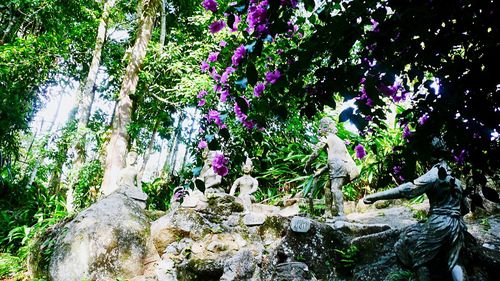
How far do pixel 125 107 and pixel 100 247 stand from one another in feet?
15.8

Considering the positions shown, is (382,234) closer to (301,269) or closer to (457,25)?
(301,269)

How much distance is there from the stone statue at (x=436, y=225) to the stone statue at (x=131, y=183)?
5.29m

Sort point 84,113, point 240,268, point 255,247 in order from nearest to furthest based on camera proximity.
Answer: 1. point 240,268
2. point 255,247
3. point 84,113

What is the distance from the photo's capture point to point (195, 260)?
15.4 feet

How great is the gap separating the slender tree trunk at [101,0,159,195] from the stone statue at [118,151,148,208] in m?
0.62

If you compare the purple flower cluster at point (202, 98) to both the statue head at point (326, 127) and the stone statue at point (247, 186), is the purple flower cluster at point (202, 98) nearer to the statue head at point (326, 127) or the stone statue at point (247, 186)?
the statue head at point (326, 127)

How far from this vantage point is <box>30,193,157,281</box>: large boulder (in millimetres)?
4926

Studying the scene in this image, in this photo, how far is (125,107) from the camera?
29.7 ft

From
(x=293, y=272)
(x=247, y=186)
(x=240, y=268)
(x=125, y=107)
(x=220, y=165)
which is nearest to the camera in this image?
(x=220, y=165)

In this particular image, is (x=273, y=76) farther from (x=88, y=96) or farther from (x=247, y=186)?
(x=88, y=96)

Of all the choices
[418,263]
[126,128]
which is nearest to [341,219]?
[418,263]

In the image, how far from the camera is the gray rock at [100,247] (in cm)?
492

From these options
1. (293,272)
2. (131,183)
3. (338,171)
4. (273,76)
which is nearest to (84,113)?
(131,183)

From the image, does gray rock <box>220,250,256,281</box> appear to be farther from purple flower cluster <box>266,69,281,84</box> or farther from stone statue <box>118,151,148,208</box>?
stone statue <box>118,151,148,208</box>
